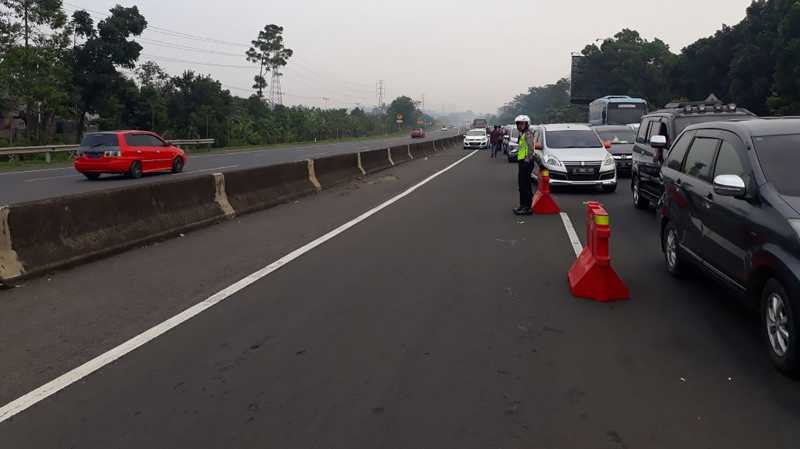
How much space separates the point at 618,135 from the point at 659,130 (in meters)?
9.44

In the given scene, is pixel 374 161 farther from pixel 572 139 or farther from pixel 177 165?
pixel 572 139

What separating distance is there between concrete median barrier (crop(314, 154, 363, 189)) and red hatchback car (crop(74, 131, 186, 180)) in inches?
255

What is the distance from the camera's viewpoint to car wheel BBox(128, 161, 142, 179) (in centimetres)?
2162

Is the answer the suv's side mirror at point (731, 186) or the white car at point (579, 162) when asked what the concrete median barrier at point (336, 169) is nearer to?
the white car at point (579, 162)

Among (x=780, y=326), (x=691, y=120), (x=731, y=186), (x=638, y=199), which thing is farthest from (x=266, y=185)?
(x=780, y=326)

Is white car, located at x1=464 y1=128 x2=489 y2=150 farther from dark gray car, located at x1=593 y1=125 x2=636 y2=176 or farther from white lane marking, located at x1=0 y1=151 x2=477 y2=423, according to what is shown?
white lane marking, located at x1=0 y1=151 x2=477 y2=423

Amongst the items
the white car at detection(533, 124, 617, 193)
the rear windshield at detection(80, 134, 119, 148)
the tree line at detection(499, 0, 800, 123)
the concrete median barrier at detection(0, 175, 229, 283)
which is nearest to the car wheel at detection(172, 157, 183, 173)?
the rear windshield at detection(80, 134, 119, 148)

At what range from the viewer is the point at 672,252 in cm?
756

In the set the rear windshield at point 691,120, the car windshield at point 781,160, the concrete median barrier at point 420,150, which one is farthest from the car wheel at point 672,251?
the concrete median barrier at point 420,150

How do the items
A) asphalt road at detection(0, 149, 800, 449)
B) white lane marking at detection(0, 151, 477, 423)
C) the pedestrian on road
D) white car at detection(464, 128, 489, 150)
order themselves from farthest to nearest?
white car at detection(464, 128, 489, 150), the pedestrian on road, white lane marking at detection(0, 151, 477, 423), asphalt road at detection(0, 149, 800, 449)

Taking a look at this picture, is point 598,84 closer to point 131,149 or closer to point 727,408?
point 131,149

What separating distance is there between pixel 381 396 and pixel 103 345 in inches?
97.9

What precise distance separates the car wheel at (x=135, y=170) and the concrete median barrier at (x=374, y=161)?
294 inches

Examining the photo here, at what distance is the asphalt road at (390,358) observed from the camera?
3.85 metres
